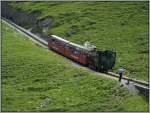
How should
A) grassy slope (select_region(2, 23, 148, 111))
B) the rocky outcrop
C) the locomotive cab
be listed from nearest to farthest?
grassy slope (select_region(2, 23, 148, 111)) → the locomotive cab → the rocky outcrop

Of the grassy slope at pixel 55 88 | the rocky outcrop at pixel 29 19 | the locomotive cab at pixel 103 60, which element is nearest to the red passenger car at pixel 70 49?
the grassy slope at pixel 55 88

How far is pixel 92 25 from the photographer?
117125 millimetres

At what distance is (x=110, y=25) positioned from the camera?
116 metres

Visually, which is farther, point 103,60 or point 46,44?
point 46,44

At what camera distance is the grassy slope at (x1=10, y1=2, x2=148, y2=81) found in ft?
293

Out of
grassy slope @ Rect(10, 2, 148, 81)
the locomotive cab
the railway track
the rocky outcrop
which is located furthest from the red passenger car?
the rocky outcrop

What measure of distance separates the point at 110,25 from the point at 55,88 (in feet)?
161

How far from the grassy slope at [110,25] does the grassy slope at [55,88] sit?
9934 mm

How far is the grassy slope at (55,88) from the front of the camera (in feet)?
200

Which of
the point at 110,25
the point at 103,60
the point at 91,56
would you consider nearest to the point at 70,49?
the point at 91,56

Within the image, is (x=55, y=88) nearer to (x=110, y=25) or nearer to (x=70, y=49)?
(x=70, y=49)

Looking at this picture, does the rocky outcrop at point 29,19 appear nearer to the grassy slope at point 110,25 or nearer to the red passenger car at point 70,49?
the grassy slope at point 110,25

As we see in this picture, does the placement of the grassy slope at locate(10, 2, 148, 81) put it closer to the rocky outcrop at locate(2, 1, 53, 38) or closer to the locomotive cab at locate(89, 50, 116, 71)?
the rocky outcrop at locate(2, 1, 53, 38)

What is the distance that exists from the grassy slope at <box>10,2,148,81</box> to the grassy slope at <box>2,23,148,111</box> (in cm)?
993
